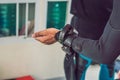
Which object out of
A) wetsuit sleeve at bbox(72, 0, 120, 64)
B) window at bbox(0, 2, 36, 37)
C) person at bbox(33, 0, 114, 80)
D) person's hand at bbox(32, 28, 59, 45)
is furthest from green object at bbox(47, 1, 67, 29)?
wetsuit sleeve at bbox(72, 0, 120, 64)

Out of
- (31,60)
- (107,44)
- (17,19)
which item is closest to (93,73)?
(31,60)

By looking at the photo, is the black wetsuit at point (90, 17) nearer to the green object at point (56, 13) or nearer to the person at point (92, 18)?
the person at point (92, 18)

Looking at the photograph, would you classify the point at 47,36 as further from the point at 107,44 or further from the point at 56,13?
the point at 56,13

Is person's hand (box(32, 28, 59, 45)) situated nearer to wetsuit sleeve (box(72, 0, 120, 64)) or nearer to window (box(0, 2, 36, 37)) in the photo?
wetsuit sleeve (box(72, 0, 120, 64))

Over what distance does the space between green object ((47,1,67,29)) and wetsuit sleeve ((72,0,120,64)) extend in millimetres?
957

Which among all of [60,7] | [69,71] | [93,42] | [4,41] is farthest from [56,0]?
[93,42]

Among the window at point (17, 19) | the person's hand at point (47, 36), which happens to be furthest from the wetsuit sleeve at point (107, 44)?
the window at point (17, 19)

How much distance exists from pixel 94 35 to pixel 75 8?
0.53 feet

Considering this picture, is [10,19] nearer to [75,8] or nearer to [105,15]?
[75,8]

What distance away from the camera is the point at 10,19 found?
64.9 inches

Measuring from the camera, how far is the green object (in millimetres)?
1719

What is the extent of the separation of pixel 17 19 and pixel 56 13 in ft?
1.00

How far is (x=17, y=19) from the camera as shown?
64.9 inches

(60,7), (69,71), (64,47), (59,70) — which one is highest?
(60,7)
